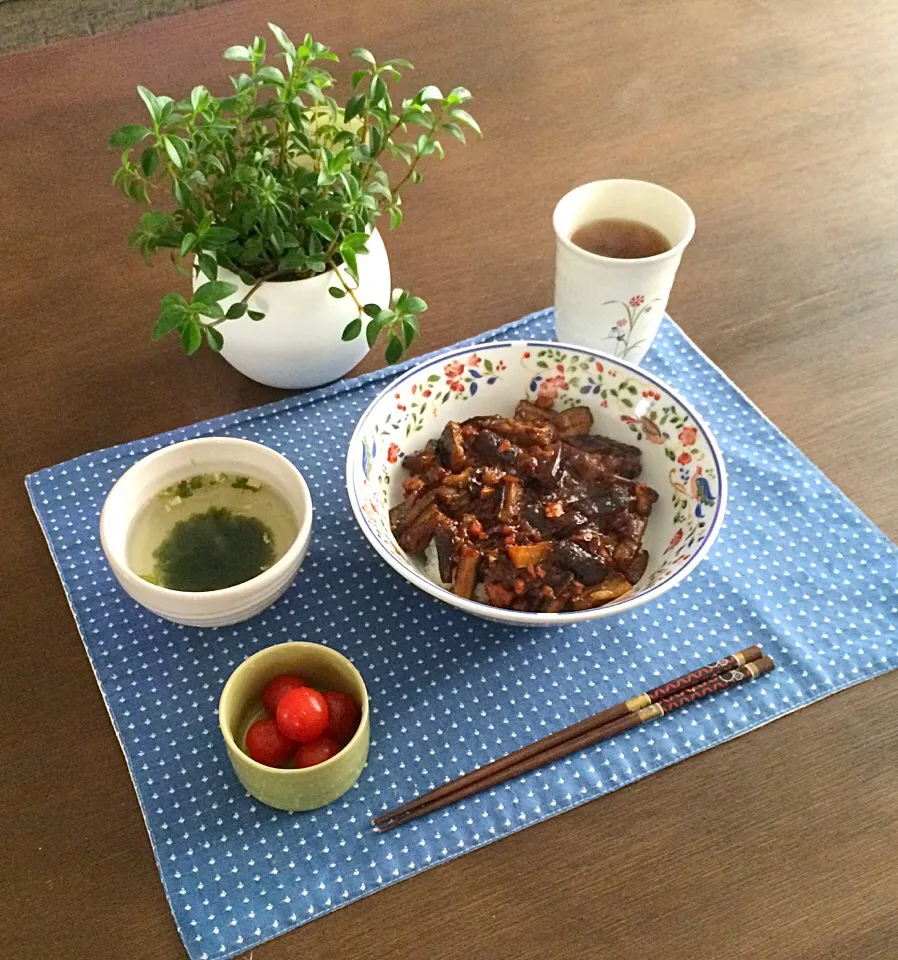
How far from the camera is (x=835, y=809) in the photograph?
0.81m

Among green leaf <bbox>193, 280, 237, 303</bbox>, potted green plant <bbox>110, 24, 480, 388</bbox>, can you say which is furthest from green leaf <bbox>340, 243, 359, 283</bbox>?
green leaf <bbox>193, 280, 237, 303</bbox>

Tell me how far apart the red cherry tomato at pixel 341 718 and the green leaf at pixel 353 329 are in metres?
0.40

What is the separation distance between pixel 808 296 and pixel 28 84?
1337 mm

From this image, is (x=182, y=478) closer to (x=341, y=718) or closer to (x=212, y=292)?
(x=212, y=292)

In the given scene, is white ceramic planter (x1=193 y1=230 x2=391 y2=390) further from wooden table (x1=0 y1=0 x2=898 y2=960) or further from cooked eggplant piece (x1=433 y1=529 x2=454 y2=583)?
cooked eggplant piece (x1=433 y1=529 x2=454 y2=583)

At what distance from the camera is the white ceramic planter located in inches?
39.6

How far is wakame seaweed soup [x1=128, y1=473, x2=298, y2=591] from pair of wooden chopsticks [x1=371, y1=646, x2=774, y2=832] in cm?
28

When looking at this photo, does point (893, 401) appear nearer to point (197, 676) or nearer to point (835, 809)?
point (835, 809)

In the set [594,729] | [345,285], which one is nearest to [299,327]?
[345,285]

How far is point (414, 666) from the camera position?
2.97ft

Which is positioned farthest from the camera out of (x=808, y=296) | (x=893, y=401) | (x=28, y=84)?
(x=28, y=84)

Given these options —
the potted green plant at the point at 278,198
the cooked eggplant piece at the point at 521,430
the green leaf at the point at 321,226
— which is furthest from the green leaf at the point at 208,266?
the cooked eggplant piece at the point at 521,430

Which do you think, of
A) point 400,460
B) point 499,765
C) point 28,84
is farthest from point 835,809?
point 28,84

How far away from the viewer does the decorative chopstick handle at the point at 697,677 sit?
87 cm
